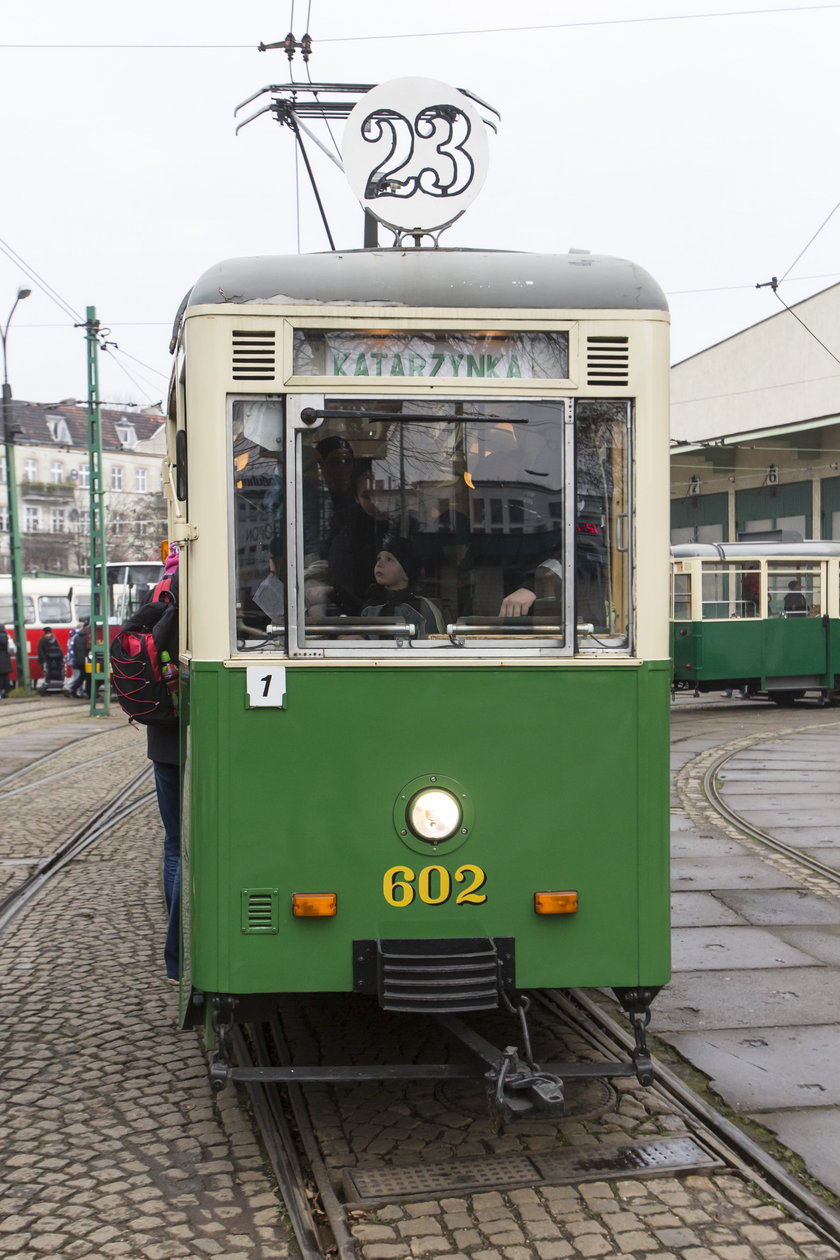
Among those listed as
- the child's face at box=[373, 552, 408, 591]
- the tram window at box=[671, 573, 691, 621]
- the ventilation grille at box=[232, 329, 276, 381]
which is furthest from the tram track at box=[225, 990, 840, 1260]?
the tram window at box=[671, 573, 691, 621]

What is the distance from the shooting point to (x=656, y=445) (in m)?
4.02

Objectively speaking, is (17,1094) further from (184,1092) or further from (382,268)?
(382,268)

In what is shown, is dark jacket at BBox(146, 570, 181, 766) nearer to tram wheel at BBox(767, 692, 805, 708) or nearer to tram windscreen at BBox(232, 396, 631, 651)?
tram windscreen at BBox(232, 396, 631, 651)

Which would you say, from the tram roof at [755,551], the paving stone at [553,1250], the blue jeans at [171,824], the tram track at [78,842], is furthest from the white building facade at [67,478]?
the paving stone at [553,1250]

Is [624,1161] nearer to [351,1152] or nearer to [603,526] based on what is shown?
[351,1152]

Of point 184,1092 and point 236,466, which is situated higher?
point 236,466

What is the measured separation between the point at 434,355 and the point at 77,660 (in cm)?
2357

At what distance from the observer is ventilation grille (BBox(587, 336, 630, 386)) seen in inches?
157

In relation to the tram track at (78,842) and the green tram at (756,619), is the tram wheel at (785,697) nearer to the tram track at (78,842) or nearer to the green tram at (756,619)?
the green tram at (756,619)

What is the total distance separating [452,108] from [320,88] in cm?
625

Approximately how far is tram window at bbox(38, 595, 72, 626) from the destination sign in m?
29.7

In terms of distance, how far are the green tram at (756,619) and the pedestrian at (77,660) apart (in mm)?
11449

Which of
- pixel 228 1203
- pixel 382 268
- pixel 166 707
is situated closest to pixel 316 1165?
pixel 228 1203

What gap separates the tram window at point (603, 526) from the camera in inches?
158
